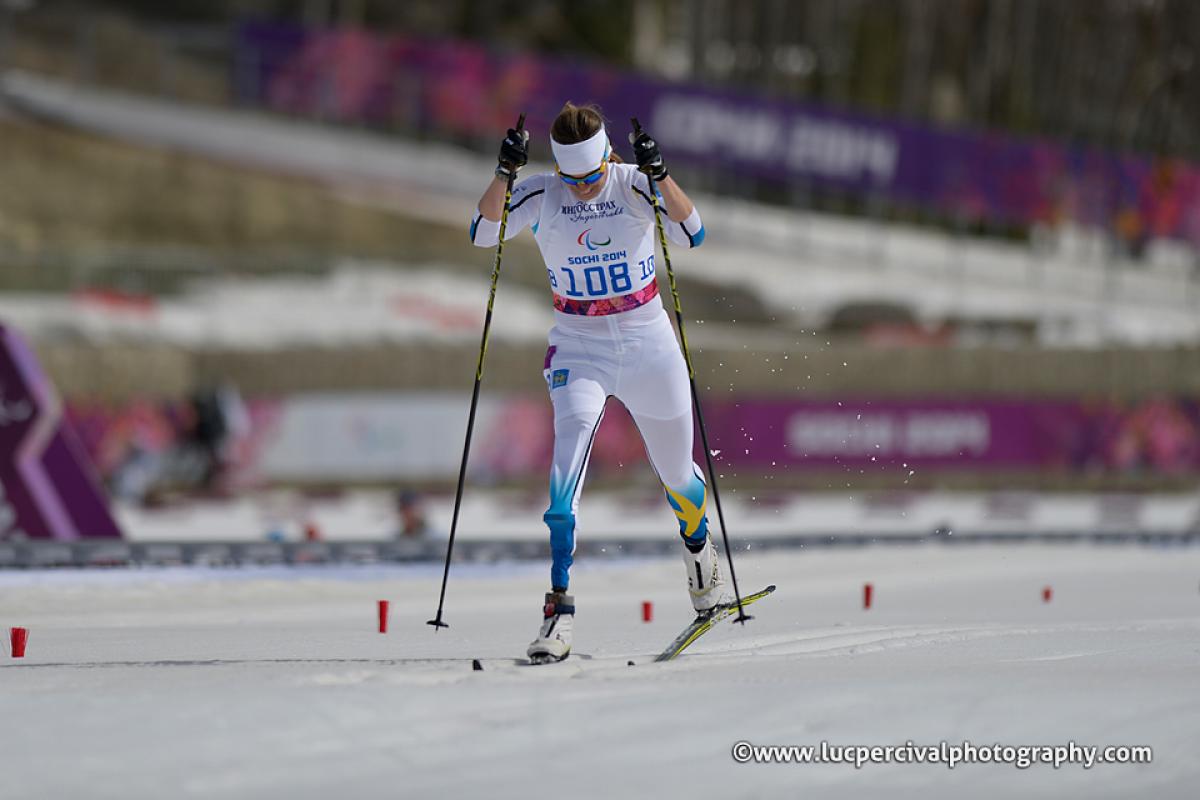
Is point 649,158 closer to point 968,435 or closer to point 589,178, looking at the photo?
point 589,178

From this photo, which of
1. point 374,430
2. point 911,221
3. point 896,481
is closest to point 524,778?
point 374,430

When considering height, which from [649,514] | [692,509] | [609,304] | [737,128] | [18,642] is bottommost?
[18,642]

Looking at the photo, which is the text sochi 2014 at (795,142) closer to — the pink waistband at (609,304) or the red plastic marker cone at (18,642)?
the pink waistband at (609,304)

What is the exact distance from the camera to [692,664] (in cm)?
759

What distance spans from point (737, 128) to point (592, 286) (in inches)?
1129

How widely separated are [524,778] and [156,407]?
19.3 meters

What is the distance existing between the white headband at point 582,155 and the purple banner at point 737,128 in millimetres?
26199

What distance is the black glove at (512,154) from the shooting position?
26.6 ft

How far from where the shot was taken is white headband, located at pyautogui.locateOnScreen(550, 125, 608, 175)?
8.12 meters

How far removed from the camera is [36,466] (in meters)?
13.5

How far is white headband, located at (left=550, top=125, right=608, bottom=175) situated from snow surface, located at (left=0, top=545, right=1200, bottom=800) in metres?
2.40

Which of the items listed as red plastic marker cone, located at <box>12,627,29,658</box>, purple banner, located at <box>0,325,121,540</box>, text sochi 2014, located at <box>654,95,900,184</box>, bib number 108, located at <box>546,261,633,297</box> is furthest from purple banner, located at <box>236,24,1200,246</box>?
red plastic marker cone, located at <box>12,627,29,658</box>

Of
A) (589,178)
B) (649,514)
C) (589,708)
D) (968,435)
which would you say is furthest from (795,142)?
(589,708)

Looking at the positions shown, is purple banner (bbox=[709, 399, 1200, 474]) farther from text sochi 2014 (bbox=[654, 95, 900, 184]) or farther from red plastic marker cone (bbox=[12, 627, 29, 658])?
red plastic marker cone (bbox=[12, 627, 29, 658])
